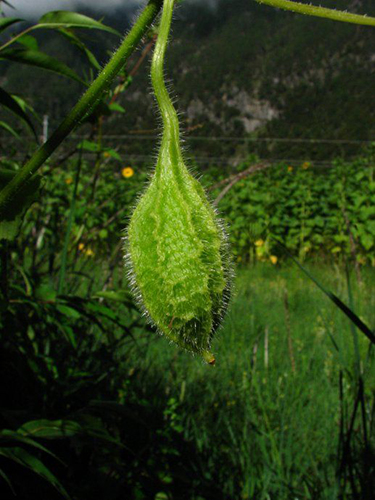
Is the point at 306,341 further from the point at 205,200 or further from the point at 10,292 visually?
the point at 205,200

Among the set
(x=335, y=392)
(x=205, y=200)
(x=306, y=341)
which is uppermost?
(x=306, y=341)

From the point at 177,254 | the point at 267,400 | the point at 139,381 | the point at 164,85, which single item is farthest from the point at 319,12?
the point at 139,381

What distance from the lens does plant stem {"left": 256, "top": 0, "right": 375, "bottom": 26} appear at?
2.16ft

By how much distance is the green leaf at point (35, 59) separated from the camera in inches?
43.3

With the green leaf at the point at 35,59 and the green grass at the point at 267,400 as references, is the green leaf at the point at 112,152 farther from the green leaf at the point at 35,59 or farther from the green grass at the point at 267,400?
the green grass at the point at 267,400

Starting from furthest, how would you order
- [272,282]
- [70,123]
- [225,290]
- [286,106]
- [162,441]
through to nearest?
[286,106] → [272,282] → [162,441] → [225,290] → [70,123]

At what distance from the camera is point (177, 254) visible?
79 cm

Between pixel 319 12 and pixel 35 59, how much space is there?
0.67 meters

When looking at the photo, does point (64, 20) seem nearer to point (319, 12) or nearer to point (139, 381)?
point (319, 12)

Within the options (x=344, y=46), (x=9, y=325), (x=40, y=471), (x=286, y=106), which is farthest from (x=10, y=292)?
(x=344, y=46)

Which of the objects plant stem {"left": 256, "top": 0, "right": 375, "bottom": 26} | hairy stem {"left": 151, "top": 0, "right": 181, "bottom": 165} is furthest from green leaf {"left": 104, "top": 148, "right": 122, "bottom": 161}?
plant stem {"left": 256, "top": 0, "right": 375, "bottom": 26}

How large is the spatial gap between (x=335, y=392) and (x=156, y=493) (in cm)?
101

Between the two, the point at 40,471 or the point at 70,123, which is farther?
the point at 40,471

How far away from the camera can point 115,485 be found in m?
1.46
